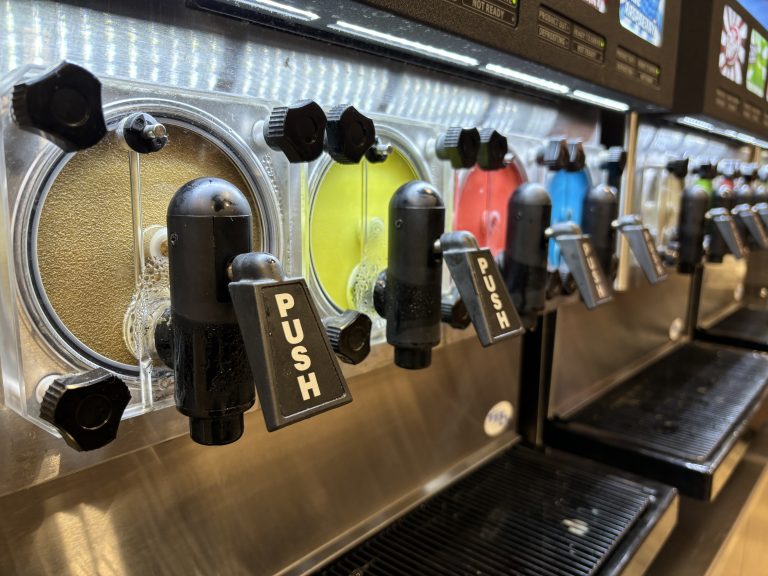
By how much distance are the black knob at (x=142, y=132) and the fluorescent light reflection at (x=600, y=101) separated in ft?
2.45

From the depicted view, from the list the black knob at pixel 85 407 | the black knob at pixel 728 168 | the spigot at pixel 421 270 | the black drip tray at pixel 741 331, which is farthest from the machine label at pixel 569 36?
the black drip tray at pixel 741 331

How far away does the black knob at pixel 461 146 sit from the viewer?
0.80 metres

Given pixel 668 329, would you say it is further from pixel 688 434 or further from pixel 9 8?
pixel 9 8

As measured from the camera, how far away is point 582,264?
2.71 ft

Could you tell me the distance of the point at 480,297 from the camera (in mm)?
593

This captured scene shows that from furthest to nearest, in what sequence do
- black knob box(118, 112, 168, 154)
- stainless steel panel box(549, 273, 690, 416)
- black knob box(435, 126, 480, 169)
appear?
stainless steel panel box(549, 273, 690, 416)
black knob box(435, 126, 480, 169)
black knob box(118, 112, 168, 154)

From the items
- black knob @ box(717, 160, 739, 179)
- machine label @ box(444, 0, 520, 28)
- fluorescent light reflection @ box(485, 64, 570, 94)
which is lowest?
black knob @ box(717, 160, 739, 179)

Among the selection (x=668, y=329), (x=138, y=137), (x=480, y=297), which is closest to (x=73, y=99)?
(x=138, y=137)

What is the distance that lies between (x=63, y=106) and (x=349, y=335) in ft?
1.10

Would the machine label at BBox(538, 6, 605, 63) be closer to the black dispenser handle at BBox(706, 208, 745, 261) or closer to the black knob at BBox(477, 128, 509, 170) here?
the black knob at BBox(477, 128, 509, 170)

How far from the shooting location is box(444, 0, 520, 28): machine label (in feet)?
2.23

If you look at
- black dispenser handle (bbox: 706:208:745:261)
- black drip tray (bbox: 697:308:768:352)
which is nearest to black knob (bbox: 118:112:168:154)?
black dispenser handle (bbox: 706:208:745:261)

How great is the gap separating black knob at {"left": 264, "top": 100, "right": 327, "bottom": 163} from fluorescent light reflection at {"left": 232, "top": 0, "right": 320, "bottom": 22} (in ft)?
0.35

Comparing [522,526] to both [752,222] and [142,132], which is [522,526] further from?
[752,222]
